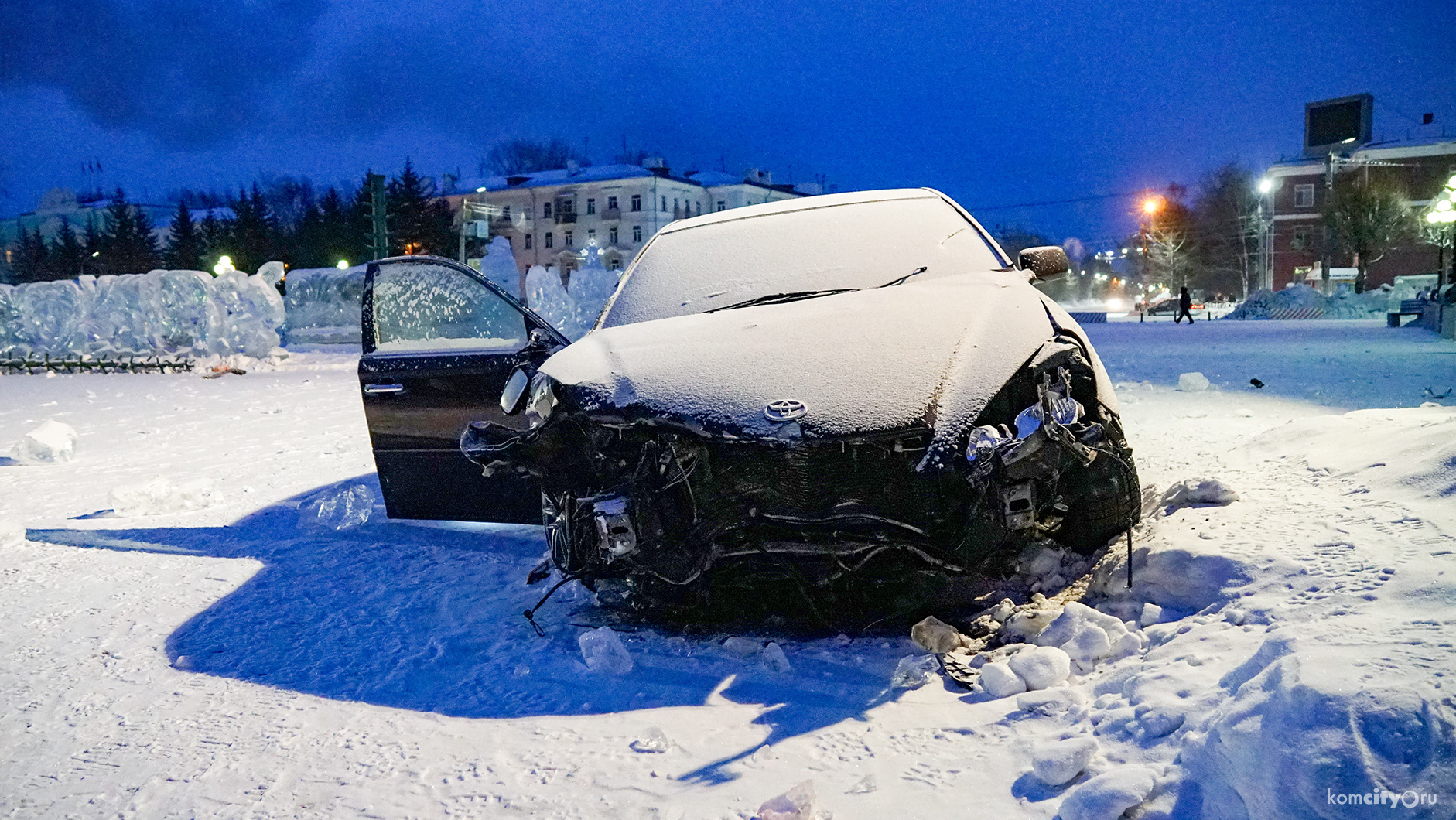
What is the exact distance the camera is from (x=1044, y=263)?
484cm

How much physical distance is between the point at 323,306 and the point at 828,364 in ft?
113

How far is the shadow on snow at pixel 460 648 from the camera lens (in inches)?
128

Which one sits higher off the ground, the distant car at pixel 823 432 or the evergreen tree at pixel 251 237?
the evergreen tree at pixel 251 237

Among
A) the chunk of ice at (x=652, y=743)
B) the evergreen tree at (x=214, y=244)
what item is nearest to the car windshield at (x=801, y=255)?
the chunk of ice at (x=652, y=743)

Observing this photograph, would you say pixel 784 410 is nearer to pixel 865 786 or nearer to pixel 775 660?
pixel 775 660

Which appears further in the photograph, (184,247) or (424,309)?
(184,247)

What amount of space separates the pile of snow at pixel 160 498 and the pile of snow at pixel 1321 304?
40.5m

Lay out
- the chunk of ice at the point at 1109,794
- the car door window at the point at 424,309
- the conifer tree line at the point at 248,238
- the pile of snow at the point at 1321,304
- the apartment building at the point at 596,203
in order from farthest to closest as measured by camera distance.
Answer: the apartment building at the point at 596,203
the conifer tree line at the point at 248,238
the pile of snow at the point at 1321,304
the car door window at the point at 424,309
the chunk of ice at the point at 1109,794

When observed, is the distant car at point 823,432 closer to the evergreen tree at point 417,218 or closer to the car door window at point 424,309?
the car door window at point 424,309

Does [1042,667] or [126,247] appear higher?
[126,247]

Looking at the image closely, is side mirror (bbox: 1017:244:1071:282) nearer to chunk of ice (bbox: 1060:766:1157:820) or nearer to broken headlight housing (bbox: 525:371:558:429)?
broken headlight housing (bbox: 525:371:558:429)

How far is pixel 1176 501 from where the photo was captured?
4.45m

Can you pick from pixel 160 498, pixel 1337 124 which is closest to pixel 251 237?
pixel 160 498

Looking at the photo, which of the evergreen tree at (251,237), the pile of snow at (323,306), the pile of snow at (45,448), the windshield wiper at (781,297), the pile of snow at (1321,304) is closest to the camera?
the windshield wiper at (781,297)
